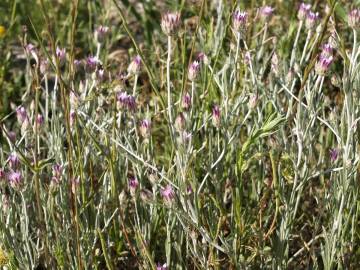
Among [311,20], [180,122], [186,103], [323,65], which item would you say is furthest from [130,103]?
[311,20]

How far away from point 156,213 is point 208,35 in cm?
75

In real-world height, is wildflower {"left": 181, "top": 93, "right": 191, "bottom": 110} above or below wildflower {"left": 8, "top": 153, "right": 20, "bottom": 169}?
above

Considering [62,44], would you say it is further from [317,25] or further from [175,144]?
[175,144]

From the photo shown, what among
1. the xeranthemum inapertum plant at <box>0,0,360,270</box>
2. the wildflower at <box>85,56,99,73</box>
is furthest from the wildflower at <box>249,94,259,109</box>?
the wildflower at <box>85,56,99,73</box>

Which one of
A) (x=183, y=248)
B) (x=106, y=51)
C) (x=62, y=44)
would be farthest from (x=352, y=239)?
(x=62, y=44)

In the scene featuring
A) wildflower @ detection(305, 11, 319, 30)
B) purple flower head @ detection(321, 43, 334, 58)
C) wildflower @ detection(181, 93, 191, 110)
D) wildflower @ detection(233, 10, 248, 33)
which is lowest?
wildflower @ detection(181, 93, 191, 110)

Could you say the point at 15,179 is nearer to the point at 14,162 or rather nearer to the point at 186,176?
the point at 14,162

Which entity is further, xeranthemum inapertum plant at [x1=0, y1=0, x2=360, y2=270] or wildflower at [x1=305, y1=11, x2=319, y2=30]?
wildflower at [x1=305, y1=11, x2=319, y2=30]

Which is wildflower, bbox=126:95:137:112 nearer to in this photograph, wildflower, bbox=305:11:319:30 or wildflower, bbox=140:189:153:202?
wildflower, bbox=140:189:153:202

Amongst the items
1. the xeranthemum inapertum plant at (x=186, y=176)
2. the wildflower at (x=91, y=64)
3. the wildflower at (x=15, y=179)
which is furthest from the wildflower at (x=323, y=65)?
the wildflower at (x=15, y=179)

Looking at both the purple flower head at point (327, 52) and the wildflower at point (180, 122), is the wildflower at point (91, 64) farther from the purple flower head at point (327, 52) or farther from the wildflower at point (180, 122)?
the purple flower head at point (327, 52)

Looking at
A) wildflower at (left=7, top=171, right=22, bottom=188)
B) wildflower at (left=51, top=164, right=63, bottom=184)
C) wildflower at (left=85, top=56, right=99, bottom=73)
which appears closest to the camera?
wildflower at (left=7, top=171, right=22, bottom=188)

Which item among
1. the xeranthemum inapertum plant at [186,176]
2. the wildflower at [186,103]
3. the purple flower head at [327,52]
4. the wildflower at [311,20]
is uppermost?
the wildflower at [311,20]

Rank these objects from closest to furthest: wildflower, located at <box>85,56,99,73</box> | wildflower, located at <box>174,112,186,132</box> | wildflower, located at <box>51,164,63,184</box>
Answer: wildflower, located at <box>174,112,186,132</box>, wildflower, located at <box>51,164,63,184</box>, wildflower, located at <box>85,56,99,73</box>
